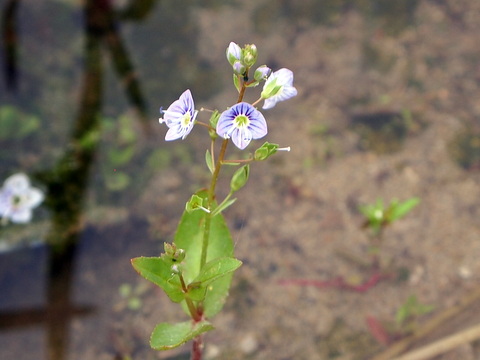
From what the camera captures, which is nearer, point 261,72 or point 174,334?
point 261,72

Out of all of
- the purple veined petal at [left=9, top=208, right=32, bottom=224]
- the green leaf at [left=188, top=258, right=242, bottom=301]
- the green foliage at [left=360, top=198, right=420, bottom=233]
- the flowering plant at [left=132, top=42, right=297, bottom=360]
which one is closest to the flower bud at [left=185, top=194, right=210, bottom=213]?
the flowering plant at [left=132, top=42, right=297, bottom=360]

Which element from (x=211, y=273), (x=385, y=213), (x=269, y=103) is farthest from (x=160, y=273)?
(x=385, y=213)

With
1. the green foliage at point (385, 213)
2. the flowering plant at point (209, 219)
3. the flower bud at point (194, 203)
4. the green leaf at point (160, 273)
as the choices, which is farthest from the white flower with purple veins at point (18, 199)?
the green foliage at point (385, 213)

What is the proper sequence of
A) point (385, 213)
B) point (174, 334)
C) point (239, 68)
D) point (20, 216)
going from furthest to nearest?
point (20, 216) → point (385, 213) → point (174, 334) → point (239, 68)

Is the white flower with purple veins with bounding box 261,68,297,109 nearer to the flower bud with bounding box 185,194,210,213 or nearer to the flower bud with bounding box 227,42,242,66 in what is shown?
the flower bud with bounding box 227,42,242,66

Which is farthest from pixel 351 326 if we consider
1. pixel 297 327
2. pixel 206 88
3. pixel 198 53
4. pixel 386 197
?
pixel 198 53

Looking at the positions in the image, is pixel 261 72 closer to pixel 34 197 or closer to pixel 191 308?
pixel 191 308

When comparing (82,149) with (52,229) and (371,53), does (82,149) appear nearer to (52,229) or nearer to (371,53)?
(52,229)
